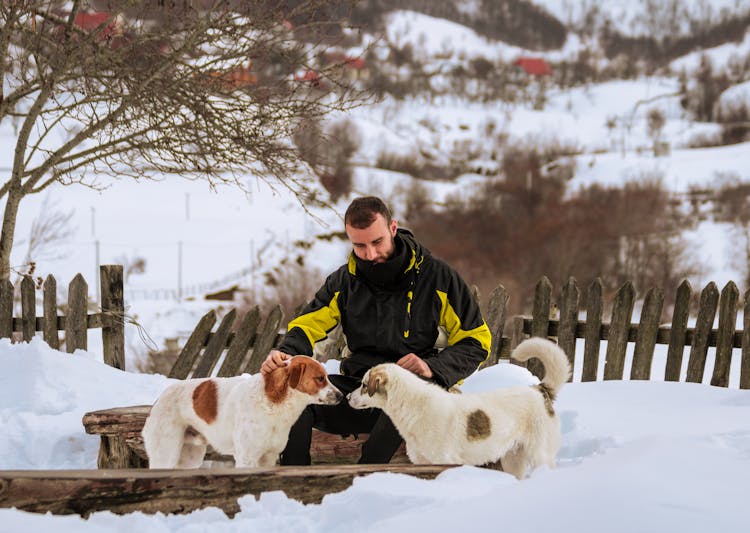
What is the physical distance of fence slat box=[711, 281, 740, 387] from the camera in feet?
22.5

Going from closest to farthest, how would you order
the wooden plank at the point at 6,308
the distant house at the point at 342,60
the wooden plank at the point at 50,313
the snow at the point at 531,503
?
the snow at the point at 531,503 < the distant house at the point at 342,60 < the wooden plank at the point at 50,313 < the wooden plank at the point at 6,308

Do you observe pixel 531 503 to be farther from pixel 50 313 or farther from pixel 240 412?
pixel 50 313

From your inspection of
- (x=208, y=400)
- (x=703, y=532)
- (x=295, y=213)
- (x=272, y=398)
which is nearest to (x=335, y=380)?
(x=272, y=398)

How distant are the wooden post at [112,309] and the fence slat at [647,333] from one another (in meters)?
5.72

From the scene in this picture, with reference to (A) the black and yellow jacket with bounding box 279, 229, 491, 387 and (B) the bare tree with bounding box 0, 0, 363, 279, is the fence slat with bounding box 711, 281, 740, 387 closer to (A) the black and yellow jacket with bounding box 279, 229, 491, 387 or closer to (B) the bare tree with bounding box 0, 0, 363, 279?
(A) the black and yellow jacket with bounding box 279, 229, 491, 387

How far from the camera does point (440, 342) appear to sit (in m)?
4.09

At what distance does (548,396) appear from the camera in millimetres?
3779

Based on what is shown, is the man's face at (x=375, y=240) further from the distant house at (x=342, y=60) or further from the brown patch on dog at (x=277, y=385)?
the distant house at (x=342, y=60)

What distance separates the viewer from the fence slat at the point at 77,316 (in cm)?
830

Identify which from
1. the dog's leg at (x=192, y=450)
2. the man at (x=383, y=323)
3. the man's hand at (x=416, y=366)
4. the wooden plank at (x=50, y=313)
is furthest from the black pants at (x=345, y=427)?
the wooden plank at (x=50, y=313)

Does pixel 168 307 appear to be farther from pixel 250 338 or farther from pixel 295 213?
pixel 250 338

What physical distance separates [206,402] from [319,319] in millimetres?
801

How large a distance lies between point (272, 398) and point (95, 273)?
38064mm

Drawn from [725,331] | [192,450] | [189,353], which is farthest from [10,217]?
[725,331]
